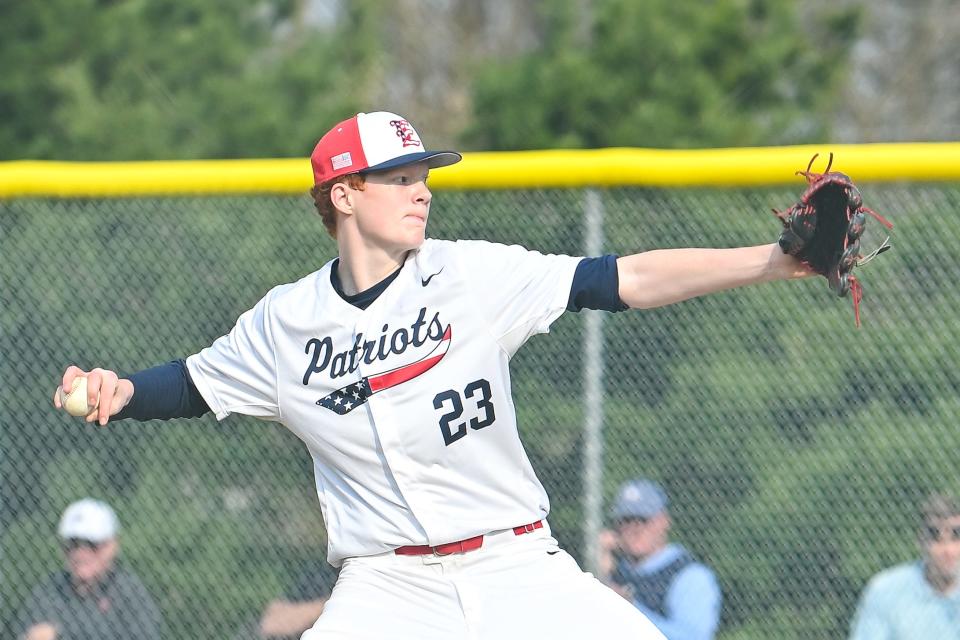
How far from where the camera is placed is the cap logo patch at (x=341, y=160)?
3.10 m

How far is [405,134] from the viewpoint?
10.3 ft

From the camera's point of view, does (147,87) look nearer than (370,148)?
No

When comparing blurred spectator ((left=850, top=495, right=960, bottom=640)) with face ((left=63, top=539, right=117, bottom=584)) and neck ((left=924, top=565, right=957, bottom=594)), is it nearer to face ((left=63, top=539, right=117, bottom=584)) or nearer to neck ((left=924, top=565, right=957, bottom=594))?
neck ((left=924, top=565, right=957, bottom=594))

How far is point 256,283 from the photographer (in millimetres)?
4383

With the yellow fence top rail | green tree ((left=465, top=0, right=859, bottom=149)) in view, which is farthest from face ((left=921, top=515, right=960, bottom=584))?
green tree ((left=465, top=0, right=859, bottom=149))

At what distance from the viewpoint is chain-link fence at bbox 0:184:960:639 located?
391 cm

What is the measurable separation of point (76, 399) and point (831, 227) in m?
1.71

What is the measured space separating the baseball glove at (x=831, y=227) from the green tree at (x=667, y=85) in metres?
4.23

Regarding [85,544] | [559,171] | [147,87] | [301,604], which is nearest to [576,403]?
[559,171]

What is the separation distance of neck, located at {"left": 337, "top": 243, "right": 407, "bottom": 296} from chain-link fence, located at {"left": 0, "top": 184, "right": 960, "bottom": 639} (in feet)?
3.59

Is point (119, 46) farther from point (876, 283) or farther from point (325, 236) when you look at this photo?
point (876, 283)

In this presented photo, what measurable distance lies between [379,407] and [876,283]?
173 centimetres

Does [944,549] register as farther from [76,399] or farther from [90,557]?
[90,557]

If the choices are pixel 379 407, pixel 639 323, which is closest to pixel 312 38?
pixel 639 323
